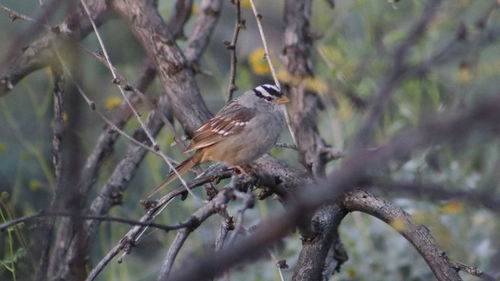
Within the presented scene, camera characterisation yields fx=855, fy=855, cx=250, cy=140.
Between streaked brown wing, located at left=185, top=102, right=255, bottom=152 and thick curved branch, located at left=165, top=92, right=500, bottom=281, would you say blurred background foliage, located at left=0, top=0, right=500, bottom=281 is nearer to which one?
streaked brown wing, located at left=185, top=102, right=255, bottom=152

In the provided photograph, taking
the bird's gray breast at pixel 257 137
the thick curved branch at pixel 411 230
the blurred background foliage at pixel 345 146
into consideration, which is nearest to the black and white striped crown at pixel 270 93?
the bird's gray breast at pixel 257 137

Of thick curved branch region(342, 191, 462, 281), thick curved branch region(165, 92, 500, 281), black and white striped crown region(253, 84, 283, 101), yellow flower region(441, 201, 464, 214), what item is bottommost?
thick curved branch region(165, 92, 500, 281)

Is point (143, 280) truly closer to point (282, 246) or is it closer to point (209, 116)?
point (282, 246)

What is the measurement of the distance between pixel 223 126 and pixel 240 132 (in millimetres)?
121

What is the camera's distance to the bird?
16.1ft

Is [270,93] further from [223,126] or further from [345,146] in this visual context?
[345,146]

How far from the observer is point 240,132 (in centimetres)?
529

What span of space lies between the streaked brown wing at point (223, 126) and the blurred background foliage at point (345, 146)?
0.48 m

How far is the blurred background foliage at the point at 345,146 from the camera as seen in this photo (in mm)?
6008

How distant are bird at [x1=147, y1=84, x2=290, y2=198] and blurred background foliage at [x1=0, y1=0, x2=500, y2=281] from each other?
0.37 meters

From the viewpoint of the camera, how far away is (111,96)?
7352mm

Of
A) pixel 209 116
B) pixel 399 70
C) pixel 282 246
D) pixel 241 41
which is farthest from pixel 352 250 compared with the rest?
pixel 399 70

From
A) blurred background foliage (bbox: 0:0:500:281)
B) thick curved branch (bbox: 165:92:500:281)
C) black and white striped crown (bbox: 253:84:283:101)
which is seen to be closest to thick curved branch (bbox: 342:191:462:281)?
blurred background foliage (bbox: 0:0:500:281)

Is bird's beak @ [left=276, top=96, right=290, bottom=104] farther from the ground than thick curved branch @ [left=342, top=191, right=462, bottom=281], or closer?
farther from the ground
